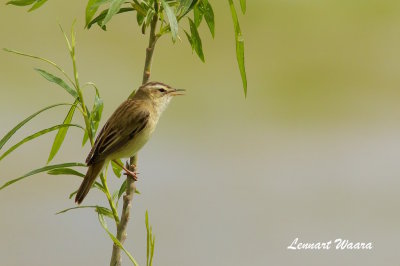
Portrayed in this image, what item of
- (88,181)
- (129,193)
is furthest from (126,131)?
(129,193)

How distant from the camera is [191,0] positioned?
963mm

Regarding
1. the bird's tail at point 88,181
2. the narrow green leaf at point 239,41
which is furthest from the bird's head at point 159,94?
the narrow green leaf at point 239,41

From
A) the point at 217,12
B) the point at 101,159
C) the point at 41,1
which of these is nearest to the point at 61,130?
the point at 101,159

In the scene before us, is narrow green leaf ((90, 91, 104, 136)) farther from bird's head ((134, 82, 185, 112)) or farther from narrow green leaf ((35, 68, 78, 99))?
bird's head ((134, 82, 185, 112))

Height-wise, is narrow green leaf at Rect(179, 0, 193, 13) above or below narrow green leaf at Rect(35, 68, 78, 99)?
above

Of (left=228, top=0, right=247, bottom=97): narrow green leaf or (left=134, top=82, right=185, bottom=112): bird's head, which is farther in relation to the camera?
(left=134, top=82, right=185, bottom=112): bird's head

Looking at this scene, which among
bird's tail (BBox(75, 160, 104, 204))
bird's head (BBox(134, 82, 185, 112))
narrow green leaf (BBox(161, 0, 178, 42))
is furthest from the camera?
bird's head (BBox(134, 82, 185, 112))

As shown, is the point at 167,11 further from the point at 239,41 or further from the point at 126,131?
the point at 126,131

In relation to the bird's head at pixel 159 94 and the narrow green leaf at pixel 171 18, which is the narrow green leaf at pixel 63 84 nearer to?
the narrow green leaf at pixel 171 18

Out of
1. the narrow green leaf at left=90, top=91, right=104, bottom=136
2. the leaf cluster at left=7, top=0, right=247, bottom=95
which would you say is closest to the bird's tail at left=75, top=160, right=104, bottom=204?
the narrow green leaf at left=90, top=91, right=104, bottom=136

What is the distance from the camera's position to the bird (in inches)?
46.1

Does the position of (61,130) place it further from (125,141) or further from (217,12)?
(217,12)

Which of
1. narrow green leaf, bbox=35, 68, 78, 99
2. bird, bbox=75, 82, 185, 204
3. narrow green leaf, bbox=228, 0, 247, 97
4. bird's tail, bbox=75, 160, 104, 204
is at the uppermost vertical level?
narrow green leaf, bbox=228, 0, 247, 97

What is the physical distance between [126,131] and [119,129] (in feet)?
0.08
